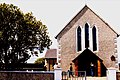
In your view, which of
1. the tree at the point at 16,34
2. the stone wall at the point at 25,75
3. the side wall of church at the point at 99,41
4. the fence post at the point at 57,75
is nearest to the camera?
the fence post at the point at 57,75

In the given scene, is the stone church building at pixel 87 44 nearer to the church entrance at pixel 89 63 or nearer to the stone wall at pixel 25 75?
the church entrance at pixel 89 63

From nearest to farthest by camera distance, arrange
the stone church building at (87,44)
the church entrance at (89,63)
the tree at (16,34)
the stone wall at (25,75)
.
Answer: the stone wall at (25,75) → the tree at (16,34) → the church entrance at (89,63) → the stone church building at (87,44)

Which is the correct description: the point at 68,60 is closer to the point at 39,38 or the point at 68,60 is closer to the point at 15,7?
the point at 39,38

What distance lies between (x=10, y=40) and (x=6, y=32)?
1.04m

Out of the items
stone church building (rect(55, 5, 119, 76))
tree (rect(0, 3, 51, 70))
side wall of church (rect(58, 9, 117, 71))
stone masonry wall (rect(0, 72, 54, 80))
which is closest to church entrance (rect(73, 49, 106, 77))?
stone church building (rect(55, 5, 119, 76))

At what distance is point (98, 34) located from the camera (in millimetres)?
37000

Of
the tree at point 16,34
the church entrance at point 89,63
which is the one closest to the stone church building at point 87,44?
the church entrance at point 89,63

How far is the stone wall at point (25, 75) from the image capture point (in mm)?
26078

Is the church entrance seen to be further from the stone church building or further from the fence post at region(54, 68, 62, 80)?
the fence post at region(54, 68, 62, 80)

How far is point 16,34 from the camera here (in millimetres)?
32906

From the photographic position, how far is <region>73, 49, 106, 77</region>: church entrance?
35.6 m

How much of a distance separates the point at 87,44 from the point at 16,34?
972 cm

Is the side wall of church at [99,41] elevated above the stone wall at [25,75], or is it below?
above

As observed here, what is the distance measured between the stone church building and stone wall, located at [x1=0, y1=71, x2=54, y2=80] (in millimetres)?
10044
